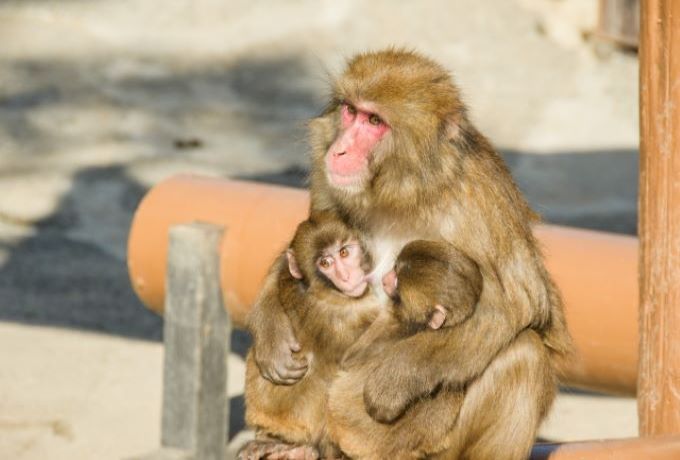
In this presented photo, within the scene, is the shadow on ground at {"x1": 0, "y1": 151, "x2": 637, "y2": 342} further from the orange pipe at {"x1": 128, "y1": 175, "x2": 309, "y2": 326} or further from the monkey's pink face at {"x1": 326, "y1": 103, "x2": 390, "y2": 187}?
the monkey's pink face at {"x1": 326, "y1": 103, "x2": 390, "y2": 187}

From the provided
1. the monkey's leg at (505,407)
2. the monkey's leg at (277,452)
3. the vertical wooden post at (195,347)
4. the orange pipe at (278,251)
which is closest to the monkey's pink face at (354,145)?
the monkey's leg at (505,407)

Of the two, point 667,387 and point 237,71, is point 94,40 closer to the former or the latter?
point 237,71

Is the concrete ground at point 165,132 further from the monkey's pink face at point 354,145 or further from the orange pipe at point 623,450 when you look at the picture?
the orange pipe at point 623,450

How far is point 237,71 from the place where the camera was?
38.2 feet

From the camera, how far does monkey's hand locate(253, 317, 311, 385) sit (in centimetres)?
402

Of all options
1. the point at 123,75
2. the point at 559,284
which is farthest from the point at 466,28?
the point at 559,284

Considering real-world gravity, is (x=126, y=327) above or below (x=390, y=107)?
below

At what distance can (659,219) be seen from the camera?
13.4 feet

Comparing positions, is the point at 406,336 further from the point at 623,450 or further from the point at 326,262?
the point at 623,450

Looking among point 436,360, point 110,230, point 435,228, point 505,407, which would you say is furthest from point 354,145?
point 110,230

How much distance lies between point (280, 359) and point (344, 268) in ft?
0.97

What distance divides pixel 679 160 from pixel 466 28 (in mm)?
8535

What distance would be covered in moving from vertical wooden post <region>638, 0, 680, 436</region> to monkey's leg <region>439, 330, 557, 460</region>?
0.41 m

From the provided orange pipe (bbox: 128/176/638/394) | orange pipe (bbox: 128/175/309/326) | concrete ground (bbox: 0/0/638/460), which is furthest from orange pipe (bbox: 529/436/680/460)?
concrete ground (bbox: 0/0/638/460)
